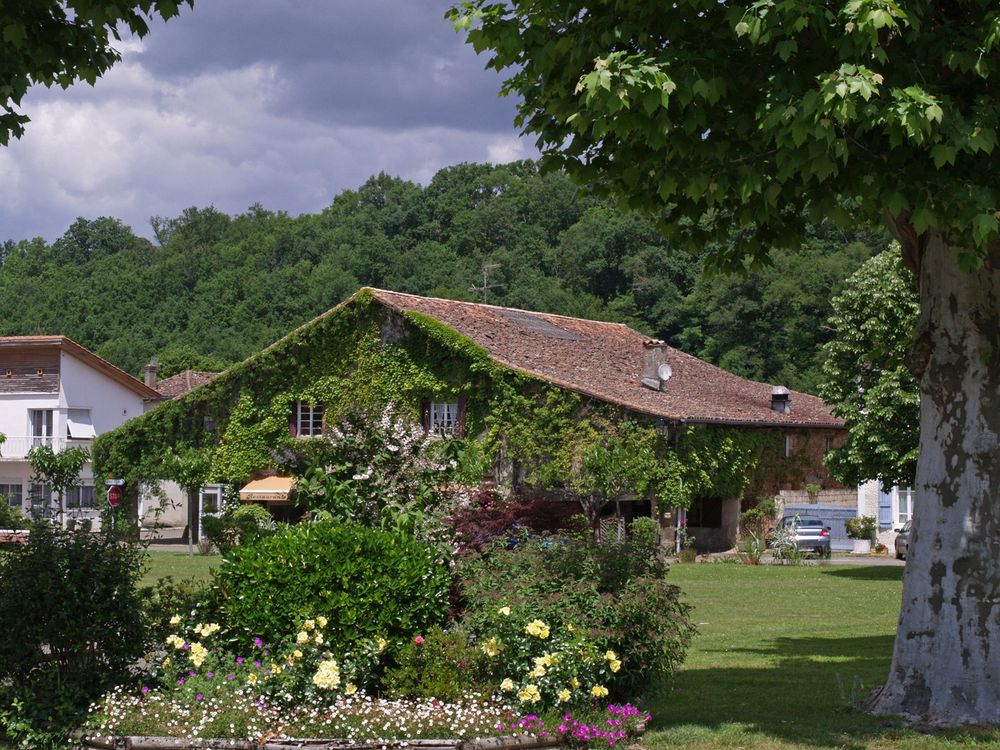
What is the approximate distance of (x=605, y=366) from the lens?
138 ft

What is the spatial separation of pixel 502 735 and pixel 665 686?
2789 millimetres

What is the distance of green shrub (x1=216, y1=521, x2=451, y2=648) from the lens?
9.80 metres

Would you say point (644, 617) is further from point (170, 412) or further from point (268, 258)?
point (268, 258)

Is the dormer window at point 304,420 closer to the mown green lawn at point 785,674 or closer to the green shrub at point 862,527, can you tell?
the green shrub at point 862,527

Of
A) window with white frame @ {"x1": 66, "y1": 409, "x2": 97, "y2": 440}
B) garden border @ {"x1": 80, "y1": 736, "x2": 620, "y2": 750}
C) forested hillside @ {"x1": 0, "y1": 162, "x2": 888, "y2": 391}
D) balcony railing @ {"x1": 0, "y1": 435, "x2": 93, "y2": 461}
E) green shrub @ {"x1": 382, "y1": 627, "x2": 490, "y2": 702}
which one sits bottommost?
garden border @ {"x1": 80, "y1": 736, "x2": 620, "y2": 750}

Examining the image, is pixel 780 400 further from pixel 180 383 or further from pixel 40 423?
pixel 180 383

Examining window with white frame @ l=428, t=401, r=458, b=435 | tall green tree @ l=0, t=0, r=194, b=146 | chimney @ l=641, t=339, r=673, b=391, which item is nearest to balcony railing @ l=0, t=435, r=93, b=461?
window with white frame @ l=428, t=401, r=458, b=435

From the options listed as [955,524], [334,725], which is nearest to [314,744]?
[334,725]

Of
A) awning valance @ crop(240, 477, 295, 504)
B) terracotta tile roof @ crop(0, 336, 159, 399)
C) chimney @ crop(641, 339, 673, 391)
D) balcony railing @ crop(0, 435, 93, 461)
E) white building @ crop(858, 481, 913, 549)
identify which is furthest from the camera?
balcony railing @ crop(0, 435, 93, 461)

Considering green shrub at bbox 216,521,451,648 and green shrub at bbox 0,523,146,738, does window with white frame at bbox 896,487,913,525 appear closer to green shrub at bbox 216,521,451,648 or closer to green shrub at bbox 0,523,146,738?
green shrub at bbox 216,521,451,648

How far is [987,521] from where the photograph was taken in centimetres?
973

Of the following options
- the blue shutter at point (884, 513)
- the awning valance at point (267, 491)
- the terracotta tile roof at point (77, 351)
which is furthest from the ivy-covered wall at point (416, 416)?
the terracotta tile roof at point (77, 351)

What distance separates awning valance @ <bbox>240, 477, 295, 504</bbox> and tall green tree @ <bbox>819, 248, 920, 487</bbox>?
19074 mm

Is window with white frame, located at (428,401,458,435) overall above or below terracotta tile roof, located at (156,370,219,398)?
below
